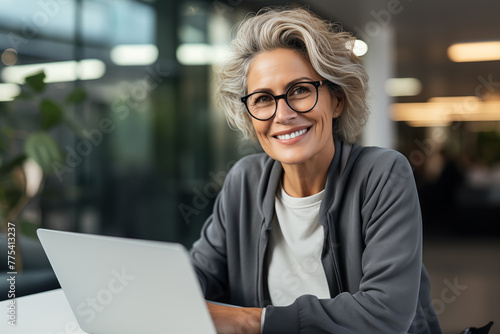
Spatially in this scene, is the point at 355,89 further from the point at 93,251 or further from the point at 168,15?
the point at 168,15

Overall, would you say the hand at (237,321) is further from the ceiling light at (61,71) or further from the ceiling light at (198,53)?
A: the ceiling light at (198,53)

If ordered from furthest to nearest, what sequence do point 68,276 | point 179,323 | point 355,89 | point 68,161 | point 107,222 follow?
point 107,222, point 68,161, point 355,89, point 68,276, point 179,323

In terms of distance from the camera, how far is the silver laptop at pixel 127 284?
0.82 m

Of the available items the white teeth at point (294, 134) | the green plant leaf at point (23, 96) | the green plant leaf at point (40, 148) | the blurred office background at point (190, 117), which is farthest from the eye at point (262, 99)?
the green plant leaf at point (23, 96)

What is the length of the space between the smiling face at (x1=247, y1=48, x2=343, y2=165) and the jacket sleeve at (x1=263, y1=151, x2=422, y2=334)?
0.60 ft

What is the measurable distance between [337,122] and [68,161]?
285cm

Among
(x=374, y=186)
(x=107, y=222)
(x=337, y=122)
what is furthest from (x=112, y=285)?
(x=107, y=222)

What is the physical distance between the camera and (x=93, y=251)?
3.10 ft

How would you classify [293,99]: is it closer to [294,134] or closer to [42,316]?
[294,134]

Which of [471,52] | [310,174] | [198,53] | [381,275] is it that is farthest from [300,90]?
[471,52]

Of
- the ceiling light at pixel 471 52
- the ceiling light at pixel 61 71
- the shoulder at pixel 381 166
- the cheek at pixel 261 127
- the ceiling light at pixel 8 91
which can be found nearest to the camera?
the shoulder at pixel 381 166

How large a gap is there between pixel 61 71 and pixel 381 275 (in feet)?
11.2

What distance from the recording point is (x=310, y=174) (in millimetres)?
1477

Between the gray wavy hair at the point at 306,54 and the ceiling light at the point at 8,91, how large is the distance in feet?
7.77
